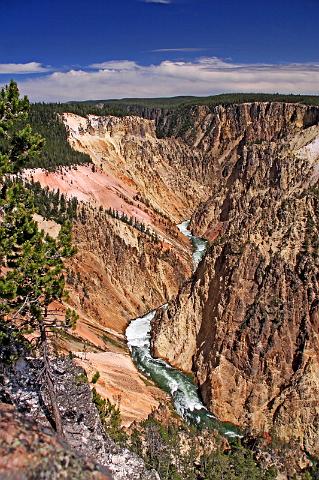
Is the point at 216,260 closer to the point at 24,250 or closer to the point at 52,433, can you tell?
the point at 24,250

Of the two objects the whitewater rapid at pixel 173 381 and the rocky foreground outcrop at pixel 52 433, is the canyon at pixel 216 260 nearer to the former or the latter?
the whitewater rapid at pixel 173 381

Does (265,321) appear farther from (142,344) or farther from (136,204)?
(136,204)

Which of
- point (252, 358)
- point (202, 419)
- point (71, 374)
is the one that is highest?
point (71, 374)

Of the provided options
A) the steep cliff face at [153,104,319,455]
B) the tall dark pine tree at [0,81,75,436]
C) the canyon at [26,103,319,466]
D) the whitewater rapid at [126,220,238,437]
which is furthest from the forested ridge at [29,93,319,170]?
the tall dark pine tree at [0,81,75,436]

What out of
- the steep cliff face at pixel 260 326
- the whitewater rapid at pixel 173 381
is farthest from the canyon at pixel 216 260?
the whitewater rapid at pixel 173 381

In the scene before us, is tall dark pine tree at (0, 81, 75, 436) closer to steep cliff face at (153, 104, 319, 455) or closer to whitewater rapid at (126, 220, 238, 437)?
steep cliff face at (153, 104, 319, 455)

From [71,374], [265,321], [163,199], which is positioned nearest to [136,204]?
[163,199]

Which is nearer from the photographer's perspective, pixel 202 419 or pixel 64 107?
pixel 202 419

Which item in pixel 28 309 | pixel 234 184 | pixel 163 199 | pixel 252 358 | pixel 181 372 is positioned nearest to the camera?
pixel 28 309
